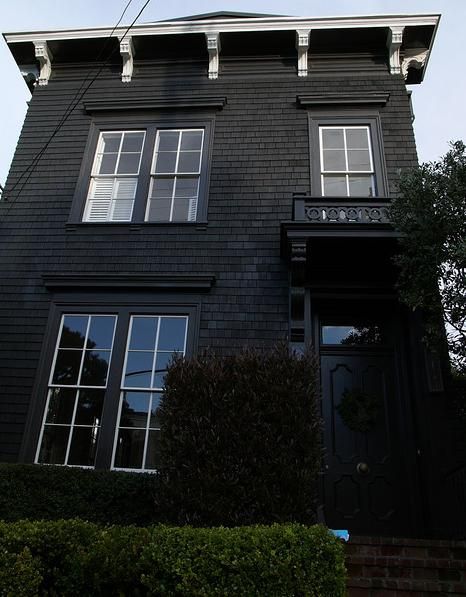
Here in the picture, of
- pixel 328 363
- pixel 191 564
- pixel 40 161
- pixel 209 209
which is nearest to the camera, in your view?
pixel 191 564

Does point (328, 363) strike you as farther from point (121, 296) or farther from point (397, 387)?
point (121, 296)

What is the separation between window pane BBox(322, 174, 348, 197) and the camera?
27.6 feet

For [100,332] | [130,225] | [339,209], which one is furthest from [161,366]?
[339,209]

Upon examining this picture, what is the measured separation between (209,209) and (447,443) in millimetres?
4703

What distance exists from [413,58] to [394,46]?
0.48 meters

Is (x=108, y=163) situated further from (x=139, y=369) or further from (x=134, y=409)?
(x=134, y=409)

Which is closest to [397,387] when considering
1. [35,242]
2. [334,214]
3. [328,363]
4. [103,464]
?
[328,363]

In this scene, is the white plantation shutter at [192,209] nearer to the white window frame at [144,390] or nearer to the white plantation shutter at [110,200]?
the white plantation shutter at [110,200]

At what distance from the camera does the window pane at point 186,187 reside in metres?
8.80

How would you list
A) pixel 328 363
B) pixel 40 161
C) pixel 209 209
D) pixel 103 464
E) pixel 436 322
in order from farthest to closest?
pixel 40 161 → pixel 209 209 → pixel 328 363 → pixel 103 464 → pixel 436 322

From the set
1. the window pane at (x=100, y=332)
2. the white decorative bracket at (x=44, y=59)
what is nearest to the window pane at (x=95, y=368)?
the window pane at (x=100, y=332)

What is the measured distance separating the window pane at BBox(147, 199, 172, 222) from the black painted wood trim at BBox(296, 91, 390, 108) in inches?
112

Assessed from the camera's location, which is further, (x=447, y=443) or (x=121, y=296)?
(x=121, y=296)

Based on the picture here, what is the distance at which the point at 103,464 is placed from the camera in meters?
6.96
